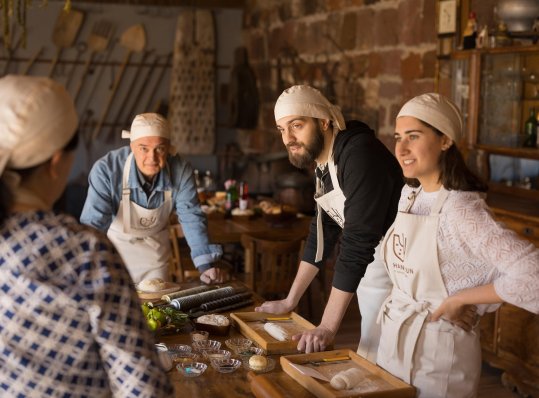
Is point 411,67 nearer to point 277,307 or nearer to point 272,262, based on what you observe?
point 272,262

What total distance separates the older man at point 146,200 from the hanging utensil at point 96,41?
4.93m

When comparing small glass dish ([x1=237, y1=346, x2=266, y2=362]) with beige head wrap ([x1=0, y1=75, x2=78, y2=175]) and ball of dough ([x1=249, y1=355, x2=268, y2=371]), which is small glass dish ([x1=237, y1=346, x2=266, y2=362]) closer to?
ball of dough ([x1=249, y1=355, x2=268, y2=371])

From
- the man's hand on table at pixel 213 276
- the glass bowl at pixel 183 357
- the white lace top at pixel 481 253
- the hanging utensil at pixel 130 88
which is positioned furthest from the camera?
the hanging utensil at pixel 130 88

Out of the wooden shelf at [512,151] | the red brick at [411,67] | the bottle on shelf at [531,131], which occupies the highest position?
the red brick at [411,67]

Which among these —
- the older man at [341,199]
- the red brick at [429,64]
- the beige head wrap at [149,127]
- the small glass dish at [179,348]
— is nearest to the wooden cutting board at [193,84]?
the red brick at [429,64]

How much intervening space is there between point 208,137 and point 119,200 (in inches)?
208

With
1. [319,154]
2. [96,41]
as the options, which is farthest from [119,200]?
[96,41]

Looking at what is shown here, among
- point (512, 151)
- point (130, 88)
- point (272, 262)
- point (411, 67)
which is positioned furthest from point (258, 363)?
point (130, 88)

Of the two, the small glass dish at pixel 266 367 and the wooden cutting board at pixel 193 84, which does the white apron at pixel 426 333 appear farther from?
the wooden cutting board at pixel 193 84

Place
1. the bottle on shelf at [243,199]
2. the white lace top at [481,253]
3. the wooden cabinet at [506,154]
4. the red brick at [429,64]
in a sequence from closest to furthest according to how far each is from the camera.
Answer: the white lace top at [481,253] < the wooden cabinet at [506,154] < the red brick at [429,64] < the bottle on shelf at [243,199]

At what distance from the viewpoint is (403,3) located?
5.80 meters

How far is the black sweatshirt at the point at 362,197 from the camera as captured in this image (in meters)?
2.68

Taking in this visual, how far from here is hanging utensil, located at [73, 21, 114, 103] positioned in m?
8.53

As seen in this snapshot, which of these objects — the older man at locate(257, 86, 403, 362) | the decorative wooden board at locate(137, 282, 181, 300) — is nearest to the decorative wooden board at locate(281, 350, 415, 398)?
the older man at locate(257, 86, 403, 362)
